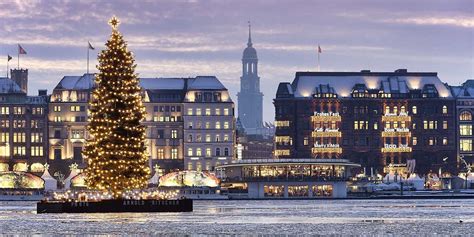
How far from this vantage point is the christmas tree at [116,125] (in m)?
120

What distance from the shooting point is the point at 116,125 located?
Answer: 121 metres

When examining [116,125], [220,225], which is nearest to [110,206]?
[116,125]

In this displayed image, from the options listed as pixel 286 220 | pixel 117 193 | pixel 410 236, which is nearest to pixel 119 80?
pixel 117 193

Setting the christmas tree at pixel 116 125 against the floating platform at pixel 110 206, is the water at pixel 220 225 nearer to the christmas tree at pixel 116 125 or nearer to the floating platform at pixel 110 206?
the floating platform at pixel 110 206

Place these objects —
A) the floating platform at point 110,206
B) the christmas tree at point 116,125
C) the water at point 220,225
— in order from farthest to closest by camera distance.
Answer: the floating platform at point 110,206
the christmas tree at point 116,125
the water at point 220,225

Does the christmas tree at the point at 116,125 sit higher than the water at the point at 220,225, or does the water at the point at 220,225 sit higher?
the christmas tree at the point at 116,125

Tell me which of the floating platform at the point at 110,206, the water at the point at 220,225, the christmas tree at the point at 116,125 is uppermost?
the christmas tree at the point at 116,125

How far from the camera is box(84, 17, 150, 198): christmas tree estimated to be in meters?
120

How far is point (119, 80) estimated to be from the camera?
120 meters

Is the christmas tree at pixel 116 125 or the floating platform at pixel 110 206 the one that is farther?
the floating platform at pixel 110 206

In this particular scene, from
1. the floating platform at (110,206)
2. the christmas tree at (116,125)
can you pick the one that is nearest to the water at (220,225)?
the floating platform at (110,206)

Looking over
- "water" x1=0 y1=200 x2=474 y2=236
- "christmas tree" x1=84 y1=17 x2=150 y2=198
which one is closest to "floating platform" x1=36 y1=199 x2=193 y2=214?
"christmas tree" x1=84 y1=17 x2=150 y2=198

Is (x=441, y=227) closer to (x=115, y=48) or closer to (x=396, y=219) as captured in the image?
(x=396, y=219)

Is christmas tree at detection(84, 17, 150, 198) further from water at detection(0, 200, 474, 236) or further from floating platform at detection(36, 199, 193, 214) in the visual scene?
water at detection(0, 200, 474, 236)
